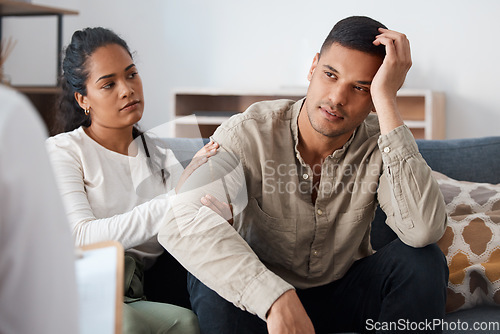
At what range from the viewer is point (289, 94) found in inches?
135

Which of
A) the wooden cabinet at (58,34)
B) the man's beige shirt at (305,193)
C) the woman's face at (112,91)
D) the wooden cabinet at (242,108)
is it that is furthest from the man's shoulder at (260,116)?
the wooden cabinet at (58,34)

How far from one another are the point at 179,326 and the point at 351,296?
42 cm

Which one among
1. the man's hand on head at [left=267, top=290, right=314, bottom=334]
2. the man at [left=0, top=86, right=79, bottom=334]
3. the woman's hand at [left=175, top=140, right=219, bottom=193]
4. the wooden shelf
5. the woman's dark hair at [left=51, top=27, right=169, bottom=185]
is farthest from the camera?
the wooden shelf

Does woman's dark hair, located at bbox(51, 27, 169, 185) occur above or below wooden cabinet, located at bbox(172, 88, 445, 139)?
above

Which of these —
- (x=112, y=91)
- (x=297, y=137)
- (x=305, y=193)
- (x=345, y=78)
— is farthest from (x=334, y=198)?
(x=112, y=91)

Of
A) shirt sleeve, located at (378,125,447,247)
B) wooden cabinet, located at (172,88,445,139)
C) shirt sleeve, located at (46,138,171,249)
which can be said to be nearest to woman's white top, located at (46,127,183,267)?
shirt sleeve, located at (46,138,171,249)

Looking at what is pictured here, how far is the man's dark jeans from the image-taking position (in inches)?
50.9

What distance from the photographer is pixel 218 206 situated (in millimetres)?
1332

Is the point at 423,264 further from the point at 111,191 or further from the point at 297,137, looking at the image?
the point at 111,191

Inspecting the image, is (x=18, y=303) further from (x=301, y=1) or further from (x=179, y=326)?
(x=301, y=1)

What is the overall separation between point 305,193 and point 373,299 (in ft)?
0.98

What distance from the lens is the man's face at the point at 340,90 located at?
1.43m

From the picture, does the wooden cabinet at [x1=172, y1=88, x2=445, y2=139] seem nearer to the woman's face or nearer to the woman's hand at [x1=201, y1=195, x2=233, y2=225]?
the woman's face

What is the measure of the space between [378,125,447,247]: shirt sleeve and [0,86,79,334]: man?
3.35 feet
